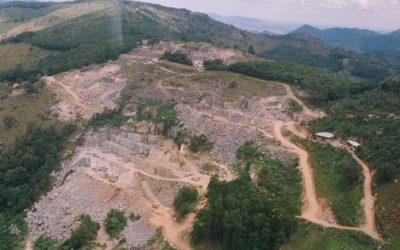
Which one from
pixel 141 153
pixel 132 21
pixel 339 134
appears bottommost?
pixel 132 21

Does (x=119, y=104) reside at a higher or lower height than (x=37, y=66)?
higher

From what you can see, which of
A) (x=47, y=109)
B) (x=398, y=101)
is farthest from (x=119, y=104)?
(x=398, y=101)

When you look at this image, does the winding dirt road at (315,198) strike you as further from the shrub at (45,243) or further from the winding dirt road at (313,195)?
the shrub at (45,243)

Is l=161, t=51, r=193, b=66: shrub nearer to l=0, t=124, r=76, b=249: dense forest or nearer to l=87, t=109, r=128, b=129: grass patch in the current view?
l=87, t=109, r=128, b=129: grass patch

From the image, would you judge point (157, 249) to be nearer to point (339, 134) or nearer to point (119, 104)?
point (339, 134)

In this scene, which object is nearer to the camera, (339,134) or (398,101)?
(339,134)

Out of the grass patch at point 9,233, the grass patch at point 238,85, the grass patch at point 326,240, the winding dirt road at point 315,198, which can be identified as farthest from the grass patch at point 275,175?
the grass patch at point 9,233

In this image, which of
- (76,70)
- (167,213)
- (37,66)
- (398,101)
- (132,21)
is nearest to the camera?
(167,213)
